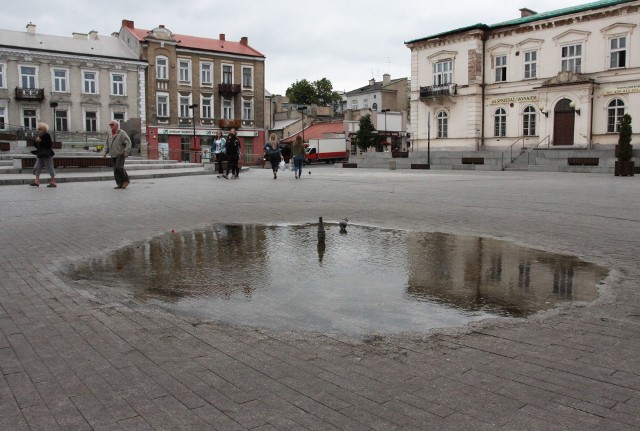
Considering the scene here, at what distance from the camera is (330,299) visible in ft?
16.7

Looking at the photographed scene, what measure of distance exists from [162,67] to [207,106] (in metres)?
6.13

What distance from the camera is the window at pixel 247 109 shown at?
6266cm

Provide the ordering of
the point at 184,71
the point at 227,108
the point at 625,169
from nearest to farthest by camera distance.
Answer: the point at 625,169 → the point at 184,71 → the point at 227,108

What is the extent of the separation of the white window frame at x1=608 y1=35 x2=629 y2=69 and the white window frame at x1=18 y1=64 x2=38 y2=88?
4632 centimetres

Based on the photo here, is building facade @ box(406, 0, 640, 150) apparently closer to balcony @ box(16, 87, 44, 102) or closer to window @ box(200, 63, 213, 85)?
window @ box(200, 63, 213, 85)

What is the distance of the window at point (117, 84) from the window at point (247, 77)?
43.8ft

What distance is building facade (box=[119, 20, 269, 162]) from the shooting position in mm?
56219

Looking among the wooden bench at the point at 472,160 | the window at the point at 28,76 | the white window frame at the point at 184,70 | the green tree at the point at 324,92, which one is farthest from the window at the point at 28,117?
the green tree at the point at 324,92

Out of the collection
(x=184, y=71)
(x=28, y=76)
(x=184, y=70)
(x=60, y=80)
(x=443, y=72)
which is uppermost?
(x=184, y=70)

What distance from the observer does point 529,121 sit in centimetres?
4281

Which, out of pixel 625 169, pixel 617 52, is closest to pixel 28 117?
pixel 625 169

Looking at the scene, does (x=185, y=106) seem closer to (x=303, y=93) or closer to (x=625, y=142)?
(x=303, y=93)

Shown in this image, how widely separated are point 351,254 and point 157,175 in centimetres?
1927

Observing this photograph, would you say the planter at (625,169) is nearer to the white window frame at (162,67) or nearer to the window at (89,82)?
the white window frame at (162,67)
